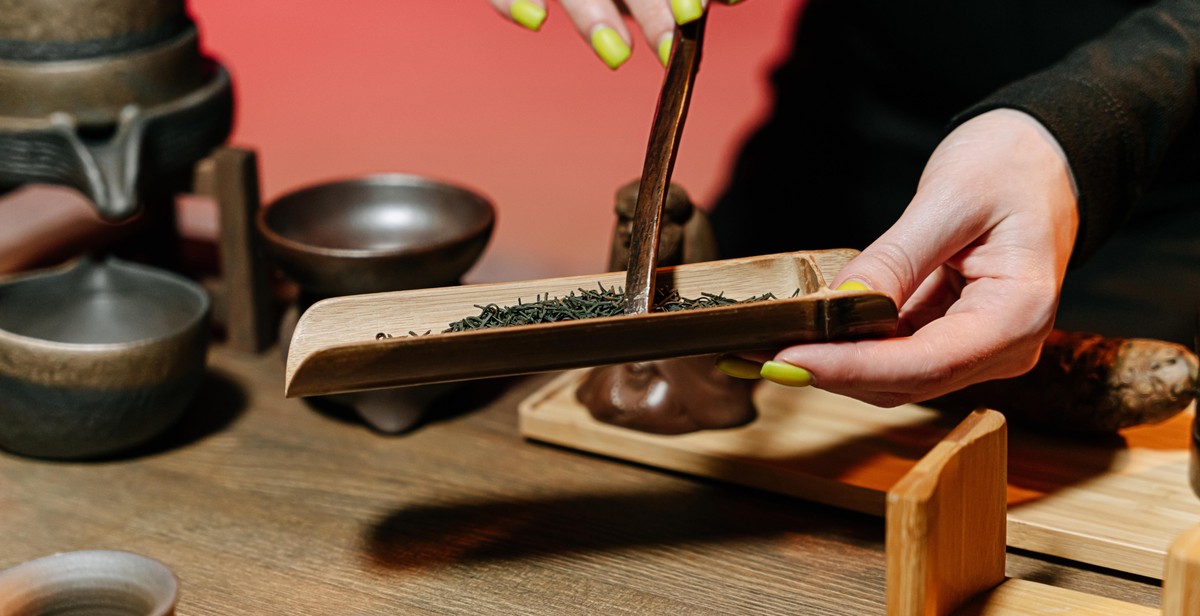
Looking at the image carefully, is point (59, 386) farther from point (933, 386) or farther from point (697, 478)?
point (933, 386)

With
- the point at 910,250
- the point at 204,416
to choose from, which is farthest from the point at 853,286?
the point at 204,416

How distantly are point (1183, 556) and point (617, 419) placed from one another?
1.94ft

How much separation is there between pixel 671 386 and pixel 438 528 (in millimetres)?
277

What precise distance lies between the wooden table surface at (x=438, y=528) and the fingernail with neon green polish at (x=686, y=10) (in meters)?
0.45

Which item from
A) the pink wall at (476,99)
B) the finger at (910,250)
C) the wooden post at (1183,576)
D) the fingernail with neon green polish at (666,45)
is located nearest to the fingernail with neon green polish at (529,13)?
the fingernail with neon green polish at (666,45)

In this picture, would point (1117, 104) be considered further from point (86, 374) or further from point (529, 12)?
point (86, 374)

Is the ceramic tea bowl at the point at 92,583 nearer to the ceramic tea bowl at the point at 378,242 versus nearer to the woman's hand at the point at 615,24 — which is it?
A: the ceramic tea bowl at the point at 378,242

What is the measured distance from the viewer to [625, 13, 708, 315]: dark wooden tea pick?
973 mm

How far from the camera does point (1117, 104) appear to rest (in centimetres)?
106

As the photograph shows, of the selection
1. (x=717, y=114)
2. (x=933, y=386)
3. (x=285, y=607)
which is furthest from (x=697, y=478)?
(x=717, y=114)

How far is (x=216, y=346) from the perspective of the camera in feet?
4.83

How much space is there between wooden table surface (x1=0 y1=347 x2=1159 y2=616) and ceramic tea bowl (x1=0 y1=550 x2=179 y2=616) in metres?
0.15

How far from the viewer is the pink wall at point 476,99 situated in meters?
2.83

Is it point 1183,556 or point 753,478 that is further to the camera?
point 753,478
